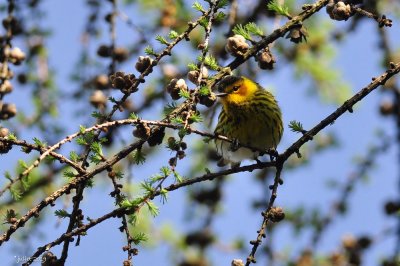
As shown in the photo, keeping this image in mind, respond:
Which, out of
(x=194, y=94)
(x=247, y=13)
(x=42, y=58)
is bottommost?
(x=194, y=94)

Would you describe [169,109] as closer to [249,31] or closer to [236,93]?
[249,31]

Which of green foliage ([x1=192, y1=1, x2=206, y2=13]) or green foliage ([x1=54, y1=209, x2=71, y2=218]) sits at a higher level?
green foliage ([x1=192, y1=1, x2=206, y2=13])

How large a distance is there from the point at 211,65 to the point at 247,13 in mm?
2037

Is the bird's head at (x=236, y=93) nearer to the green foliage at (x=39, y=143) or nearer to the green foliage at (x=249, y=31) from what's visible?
the green foliage at (x=249, y=31)

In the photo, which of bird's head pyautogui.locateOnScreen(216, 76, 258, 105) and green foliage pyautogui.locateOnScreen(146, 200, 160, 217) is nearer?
green foliage pyautogui.locateOnScreen(146, 200, 160, 217)

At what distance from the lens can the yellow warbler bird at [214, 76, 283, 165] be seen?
3619 millimetres

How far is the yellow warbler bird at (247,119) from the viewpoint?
362 cm

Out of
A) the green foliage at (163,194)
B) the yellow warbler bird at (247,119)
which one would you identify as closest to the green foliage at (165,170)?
the green foliage at (163,194)

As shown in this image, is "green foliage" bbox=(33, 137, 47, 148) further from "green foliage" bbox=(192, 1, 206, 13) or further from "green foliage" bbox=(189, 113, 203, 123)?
"green foliage" bbox=(192, 1, 206, 13)

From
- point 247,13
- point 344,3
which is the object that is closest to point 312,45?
point 247,13

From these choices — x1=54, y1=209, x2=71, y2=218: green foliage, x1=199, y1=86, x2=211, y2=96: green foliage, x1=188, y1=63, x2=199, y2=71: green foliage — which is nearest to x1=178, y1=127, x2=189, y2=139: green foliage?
x1=199, y1=86, x2=211, y2=96: green foliage

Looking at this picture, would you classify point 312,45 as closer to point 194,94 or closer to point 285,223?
point 285,223

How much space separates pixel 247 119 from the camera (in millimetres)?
3645

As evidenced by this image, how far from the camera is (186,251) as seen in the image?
4668mm
